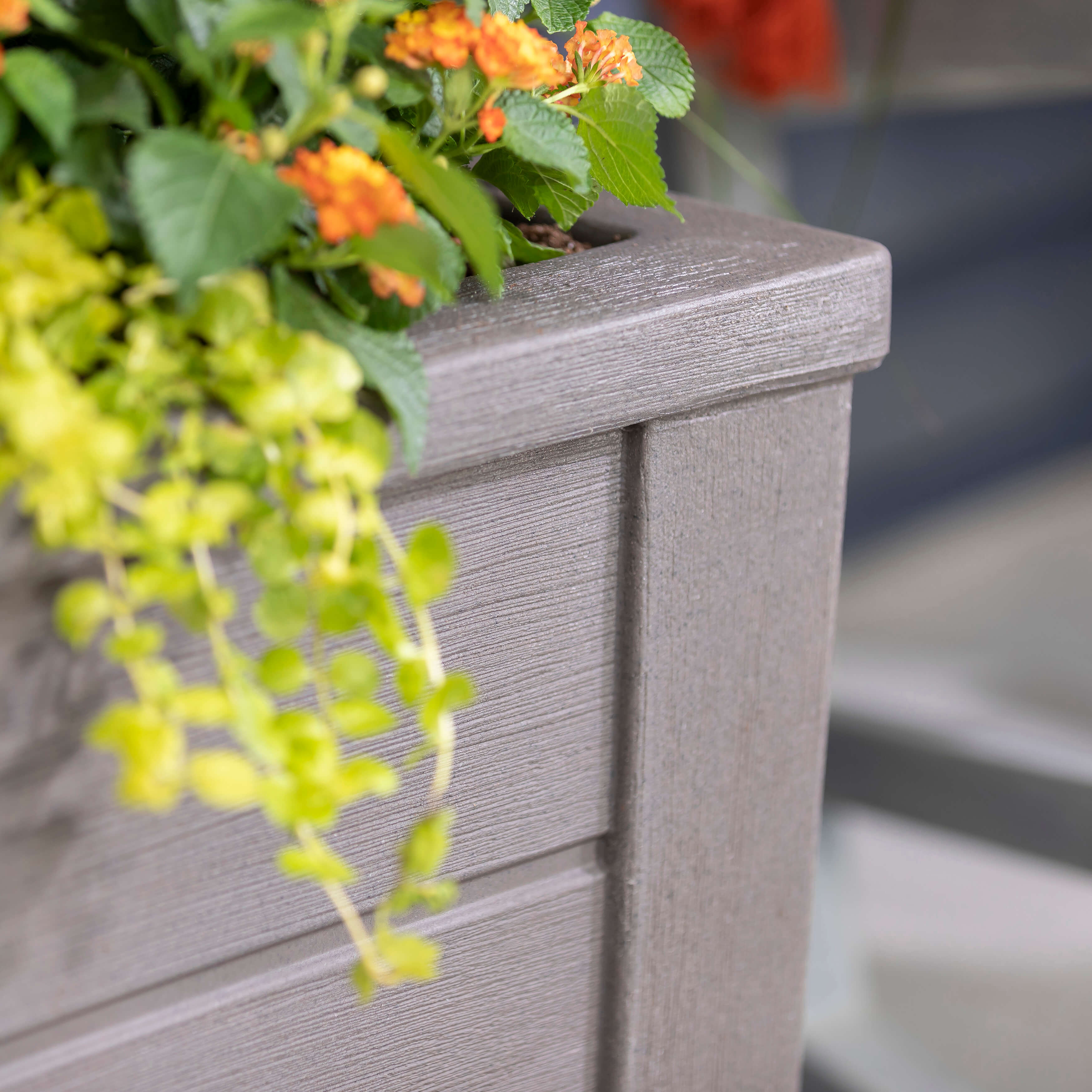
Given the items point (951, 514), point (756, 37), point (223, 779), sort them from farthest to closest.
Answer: point (951, 514) → point (756, 37) → point (223, 779)

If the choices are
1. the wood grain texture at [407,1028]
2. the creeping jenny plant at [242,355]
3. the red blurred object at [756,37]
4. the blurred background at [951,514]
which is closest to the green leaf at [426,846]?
the creeping jenny plant at [242,355]

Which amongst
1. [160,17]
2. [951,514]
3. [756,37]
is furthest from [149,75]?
[951,514]

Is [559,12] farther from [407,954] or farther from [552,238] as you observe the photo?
[407,954]

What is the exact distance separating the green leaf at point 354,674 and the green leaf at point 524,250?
0.16 metres

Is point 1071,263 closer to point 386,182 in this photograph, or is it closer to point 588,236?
point 588,236

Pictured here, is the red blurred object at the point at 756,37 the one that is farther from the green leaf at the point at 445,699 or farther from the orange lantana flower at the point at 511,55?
the green leaf at the point at 445,699

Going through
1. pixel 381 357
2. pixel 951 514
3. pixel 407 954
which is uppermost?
pixel 381 357

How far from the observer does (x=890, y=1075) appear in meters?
0.88

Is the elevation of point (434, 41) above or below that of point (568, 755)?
above

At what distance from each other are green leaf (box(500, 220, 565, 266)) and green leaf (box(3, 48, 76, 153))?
0.14 metres

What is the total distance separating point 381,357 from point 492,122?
0.07 meters

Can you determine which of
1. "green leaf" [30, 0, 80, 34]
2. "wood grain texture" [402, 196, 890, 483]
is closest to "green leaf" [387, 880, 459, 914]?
"wood grain texture" [402, 196, 890, 483]

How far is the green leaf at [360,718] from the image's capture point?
0.89ft

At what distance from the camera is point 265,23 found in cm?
25
